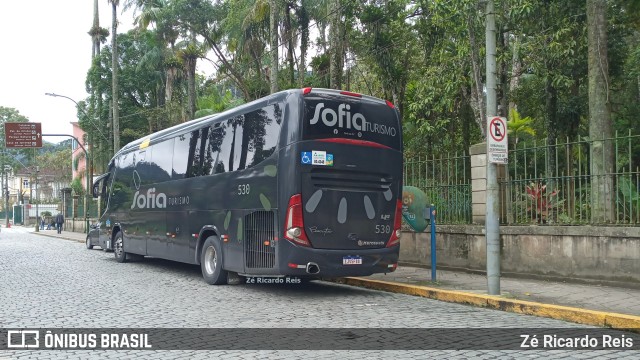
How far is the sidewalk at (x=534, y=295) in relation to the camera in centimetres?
789

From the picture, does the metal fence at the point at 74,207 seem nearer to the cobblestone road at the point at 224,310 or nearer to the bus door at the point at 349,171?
the cobblestone road at the point at 224,310

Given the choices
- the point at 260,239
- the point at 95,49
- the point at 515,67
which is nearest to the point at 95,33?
the point at 95,49

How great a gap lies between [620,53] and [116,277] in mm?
15089

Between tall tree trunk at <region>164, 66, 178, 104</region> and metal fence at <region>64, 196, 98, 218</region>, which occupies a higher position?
tall tree trunk at <region>164, 66, 178, 104</region>

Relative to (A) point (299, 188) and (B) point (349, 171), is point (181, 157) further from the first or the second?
(B) point (349, 171)

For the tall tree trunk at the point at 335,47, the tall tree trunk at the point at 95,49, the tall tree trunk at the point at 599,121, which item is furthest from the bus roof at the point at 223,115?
the tall tree trunk at the point at 95,49

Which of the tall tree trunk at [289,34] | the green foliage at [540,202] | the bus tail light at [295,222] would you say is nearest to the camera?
the bus tail light at [295,222]

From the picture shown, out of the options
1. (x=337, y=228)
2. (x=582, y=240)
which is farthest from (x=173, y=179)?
(x=582, y=240)

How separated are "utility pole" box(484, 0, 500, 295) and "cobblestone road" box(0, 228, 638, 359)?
75cm

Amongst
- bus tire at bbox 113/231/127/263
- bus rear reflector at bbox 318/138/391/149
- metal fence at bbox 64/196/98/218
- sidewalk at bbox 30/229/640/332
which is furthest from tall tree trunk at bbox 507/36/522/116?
metal fence at bbox 64/196/98/218

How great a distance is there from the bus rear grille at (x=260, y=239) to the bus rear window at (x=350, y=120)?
170cm

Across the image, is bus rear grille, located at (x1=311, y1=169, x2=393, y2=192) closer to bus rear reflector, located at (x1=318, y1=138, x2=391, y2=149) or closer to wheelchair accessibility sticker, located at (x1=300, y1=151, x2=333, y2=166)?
wheelchair accessibility sticker, located at (x1=300, y1=151, x2=333, y2=166)

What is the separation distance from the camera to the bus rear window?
9.75 meters

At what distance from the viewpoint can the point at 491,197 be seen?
9.63 m
